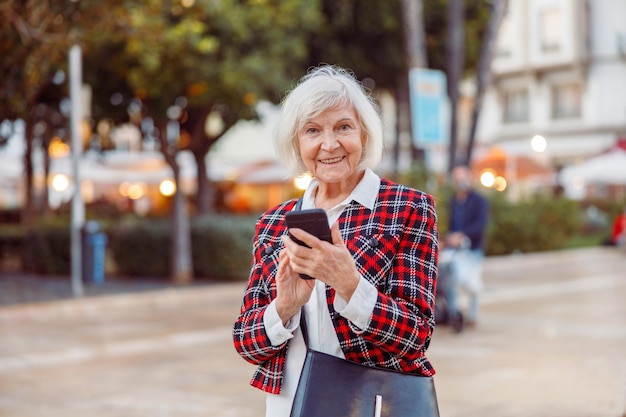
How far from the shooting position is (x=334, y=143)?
271cm

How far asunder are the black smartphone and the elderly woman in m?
0.04

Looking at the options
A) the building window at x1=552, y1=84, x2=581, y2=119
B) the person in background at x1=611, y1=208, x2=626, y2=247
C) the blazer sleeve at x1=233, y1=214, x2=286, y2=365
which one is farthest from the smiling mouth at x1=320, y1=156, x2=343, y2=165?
the building window at x1=552, y1=84, x2=581, y2=119

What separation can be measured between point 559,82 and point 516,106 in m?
2.50

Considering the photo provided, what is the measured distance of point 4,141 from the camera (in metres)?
16.5

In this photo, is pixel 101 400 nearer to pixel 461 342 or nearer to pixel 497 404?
pixel 497 404

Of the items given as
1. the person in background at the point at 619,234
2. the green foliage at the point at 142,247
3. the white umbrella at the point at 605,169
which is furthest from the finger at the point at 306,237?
the white umbrella at the point at 605,169

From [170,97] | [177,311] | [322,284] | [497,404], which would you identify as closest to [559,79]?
[170,97]

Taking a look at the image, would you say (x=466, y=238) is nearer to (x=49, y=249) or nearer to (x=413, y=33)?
(x=413, y=33)

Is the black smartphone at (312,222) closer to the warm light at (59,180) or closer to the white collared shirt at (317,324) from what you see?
the white collared shirt at (317,324)

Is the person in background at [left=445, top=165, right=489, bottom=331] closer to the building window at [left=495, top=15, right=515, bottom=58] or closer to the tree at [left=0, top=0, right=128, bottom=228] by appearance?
the tree at [left=0, top=0, right=128, bottom=228]

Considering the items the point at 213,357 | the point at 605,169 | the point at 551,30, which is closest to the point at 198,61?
the point at 213,357

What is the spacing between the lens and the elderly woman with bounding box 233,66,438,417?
2520mm

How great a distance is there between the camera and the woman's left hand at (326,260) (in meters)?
2.39

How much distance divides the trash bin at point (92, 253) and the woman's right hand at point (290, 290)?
1471cm
